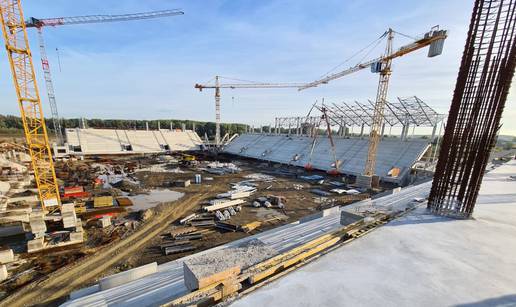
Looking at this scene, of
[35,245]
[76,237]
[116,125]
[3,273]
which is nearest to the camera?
[3,273]

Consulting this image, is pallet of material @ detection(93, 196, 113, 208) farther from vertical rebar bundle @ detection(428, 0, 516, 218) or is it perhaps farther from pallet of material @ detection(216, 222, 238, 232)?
vertical rebar bundle @ detection(428, 0, 516, 218)

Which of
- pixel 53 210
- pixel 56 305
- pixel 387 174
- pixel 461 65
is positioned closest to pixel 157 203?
pixel 53 210

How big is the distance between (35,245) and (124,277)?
26.4 feet

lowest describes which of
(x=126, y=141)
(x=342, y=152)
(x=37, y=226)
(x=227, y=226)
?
(x=227, y=226)

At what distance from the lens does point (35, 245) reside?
10492 mm

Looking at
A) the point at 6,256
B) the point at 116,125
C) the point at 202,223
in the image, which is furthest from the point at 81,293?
the point at 116,125

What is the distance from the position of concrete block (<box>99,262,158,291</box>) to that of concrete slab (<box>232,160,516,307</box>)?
17.6 feet

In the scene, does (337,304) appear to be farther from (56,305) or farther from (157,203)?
(157,203)

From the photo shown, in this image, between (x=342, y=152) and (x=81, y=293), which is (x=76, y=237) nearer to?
(x=81, y=293)

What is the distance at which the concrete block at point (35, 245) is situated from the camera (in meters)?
10.4

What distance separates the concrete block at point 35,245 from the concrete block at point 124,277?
7581 millimetres

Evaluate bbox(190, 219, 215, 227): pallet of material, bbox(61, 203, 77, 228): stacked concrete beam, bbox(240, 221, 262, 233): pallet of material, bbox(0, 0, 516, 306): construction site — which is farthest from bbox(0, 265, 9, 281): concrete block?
bbox(240, 221, 262, 233): pallet of material

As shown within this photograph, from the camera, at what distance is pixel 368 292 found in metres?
3.59

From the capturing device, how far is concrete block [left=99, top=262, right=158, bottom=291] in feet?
20.8
